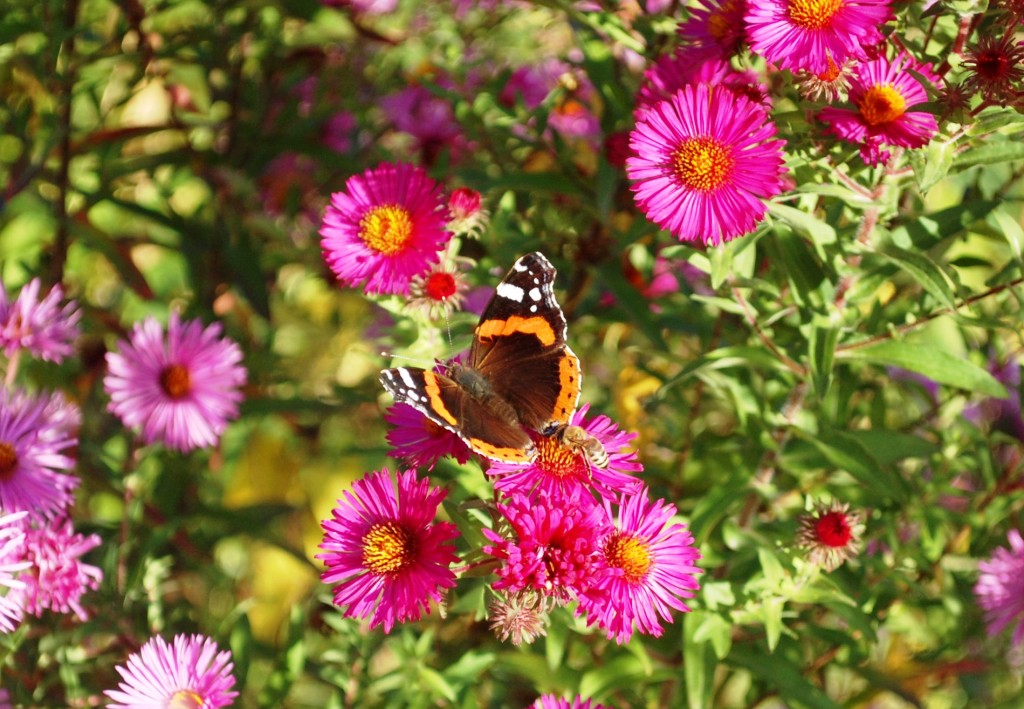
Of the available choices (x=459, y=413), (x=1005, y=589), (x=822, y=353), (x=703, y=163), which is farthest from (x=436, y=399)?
(x=1005, y=589)

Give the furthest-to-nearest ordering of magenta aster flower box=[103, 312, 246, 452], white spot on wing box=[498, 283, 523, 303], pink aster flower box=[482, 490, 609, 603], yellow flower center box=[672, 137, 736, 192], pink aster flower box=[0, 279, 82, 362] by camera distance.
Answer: magenta aster flower box=[103, 312, 246, 452], pink aster flower box=[0, 279, 82, 362], white spot on wing box=[498, 283, 523, 303], yellow flower center box=[672, 137, 736, 192], pink aster flower box=[482, 490, 609, 603]

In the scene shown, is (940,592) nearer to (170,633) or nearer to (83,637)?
(170,633)

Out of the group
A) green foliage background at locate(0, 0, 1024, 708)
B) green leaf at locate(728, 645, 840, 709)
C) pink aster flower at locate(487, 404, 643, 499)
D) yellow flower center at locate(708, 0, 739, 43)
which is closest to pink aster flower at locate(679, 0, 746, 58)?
yellow flower center at locate(708, 0, 739, 43)

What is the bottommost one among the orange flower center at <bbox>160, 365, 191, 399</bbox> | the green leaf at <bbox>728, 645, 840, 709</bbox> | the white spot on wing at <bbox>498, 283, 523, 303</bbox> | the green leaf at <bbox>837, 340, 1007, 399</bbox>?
the green leaf at <bbox>728, 645, 840, 709</bbox>

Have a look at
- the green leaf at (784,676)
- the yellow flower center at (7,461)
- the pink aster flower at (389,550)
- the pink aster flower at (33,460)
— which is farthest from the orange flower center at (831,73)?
the yellow flower center at (7,461)

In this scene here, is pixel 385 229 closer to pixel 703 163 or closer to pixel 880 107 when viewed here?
pixel 703 163

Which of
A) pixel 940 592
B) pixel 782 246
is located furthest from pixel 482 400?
pixel 940 592

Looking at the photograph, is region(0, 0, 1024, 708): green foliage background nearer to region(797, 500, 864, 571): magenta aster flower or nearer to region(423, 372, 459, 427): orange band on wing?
region(797, 500, 864, 571): magenta aster flower
